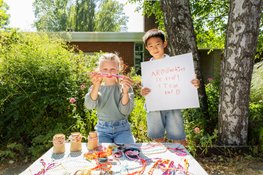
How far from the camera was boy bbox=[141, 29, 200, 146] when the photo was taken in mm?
2867

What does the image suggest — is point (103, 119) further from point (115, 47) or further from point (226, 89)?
point (115, 47)

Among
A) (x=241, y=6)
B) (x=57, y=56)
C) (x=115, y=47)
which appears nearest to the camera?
(x=241, y=6)

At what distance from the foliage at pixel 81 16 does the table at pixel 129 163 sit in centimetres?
3441

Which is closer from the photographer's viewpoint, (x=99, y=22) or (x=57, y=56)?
(x=57, y=56)

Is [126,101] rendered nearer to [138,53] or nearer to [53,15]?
[138,53]

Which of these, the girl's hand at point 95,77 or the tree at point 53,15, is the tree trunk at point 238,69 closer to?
the girl's hand at point 95,77

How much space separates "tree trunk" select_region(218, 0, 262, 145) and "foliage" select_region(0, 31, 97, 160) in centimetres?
187

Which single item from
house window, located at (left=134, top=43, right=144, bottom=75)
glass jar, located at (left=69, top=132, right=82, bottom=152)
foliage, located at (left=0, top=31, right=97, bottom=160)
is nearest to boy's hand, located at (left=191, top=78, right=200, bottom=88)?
glass jar, located at (left=69, top=132, right=82, bottom=152)

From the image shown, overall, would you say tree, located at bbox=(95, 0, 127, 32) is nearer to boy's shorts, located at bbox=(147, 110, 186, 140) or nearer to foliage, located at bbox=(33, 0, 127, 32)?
foliage, located at bbox=(33, 0, 127, 32)

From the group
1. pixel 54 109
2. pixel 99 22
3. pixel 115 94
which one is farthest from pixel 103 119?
pixel 99 22

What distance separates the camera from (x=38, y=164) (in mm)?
1838

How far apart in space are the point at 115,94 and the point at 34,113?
1.76 metres

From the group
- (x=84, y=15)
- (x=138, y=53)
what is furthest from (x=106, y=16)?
(x=138, y=53)

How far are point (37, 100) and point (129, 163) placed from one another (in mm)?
2724
